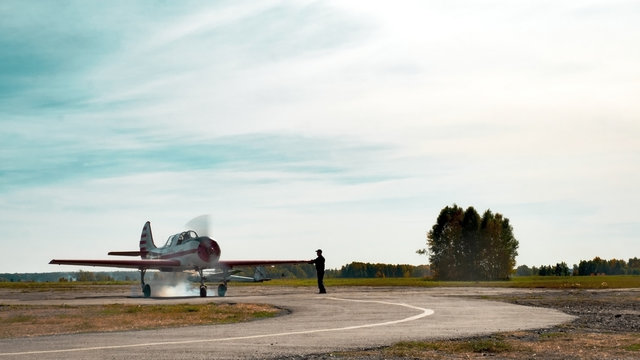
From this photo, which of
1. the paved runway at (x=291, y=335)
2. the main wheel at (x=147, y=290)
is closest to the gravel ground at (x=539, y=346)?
the paved runway at (x=291, y=335)

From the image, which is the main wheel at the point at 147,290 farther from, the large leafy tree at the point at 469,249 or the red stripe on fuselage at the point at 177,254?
the large leafy tree at the point at 469,249

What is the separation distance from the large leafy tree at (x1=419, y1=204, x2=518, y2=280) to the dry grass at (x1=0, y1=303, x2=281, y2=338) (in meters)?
97.5

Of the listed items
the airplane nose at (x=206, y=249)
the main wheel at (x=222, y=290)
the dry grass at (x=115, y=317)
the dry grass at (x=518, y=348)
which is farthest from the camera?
the airplane nose at (x=206, y=249)

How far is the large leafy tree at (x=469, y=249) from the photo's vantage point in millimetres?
121375

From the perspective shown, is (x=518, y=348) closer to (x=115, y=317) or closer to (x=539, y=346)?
(x=539, y=346)

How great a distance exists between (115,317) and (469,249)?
103 m

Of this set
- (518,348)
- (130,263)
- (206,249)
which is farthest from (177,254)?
(518,348)

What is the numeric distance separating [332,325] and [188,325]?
3978 mm

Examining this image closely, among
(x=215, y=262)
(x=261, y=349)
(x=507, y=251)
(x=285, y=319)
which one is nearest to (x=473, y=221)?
(x=507, y=251)

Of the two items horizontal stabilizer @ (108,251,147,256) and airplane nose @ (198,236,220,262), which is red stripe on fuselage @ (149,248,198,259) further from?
horizontal stabilizer @ (108,251,147,256)

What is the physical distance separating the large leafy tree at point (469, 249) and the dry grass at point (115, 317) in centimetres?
Answer: 9750

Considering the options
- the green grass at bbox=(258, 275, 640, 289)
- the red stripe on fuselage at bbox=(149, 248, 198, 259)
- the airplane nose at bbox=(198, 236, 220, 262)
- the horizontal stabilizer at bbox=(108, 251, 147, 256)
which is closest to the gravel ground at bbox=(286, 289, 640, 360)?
the airplane nose at bbox=(198, 236, 220, 262)

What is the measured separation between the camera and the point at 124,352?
517 inches

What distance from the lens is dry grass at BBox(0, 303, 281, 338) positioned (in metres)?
19.3
